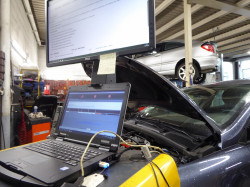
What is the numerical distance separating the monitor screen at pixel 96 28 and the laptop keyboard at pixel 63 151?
0.42 meters

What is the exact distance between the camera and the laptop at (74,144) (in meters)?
0.51

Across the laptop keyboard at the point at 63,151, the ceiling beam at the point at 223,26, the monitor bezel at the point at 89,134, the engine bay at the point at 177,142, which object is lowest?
the engine bay at the point at 177,142

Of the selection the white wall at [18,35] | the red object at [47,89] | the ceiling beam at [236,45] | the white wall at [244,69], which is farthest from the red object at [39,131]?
the white wall at [244,69]

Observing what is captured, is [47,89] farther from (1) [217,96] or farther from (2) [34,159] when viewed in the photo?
(2) [34,159]

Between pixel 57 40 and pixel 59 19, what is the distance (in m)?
0.12

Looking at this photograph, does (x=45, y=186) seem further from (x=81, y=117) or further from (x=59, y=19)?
(x=59, y=19)

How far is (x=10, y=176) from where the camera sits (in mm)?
503

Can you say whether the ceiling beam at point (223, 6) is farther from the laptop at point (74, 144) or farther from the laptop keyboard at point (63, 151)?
the laptop keyboard at point (63, 151)

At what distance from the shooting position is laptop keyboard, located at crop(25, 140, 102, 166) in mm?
602

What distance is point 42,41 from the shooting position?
981 centimetres

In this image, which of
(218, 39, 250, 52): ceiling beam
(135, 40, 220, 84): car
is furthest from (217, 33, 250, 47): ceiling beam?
(135, 40, 220, 84): car

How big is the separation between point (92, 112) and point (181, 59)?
4.67 meters

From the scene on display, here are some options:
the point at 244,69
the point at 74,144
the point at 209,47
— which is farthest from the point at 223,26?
the point at 74,144

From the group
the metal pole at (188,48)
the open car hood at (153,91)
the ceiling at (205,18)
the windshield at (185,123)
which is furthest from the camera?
the ceiling at (205,18)
